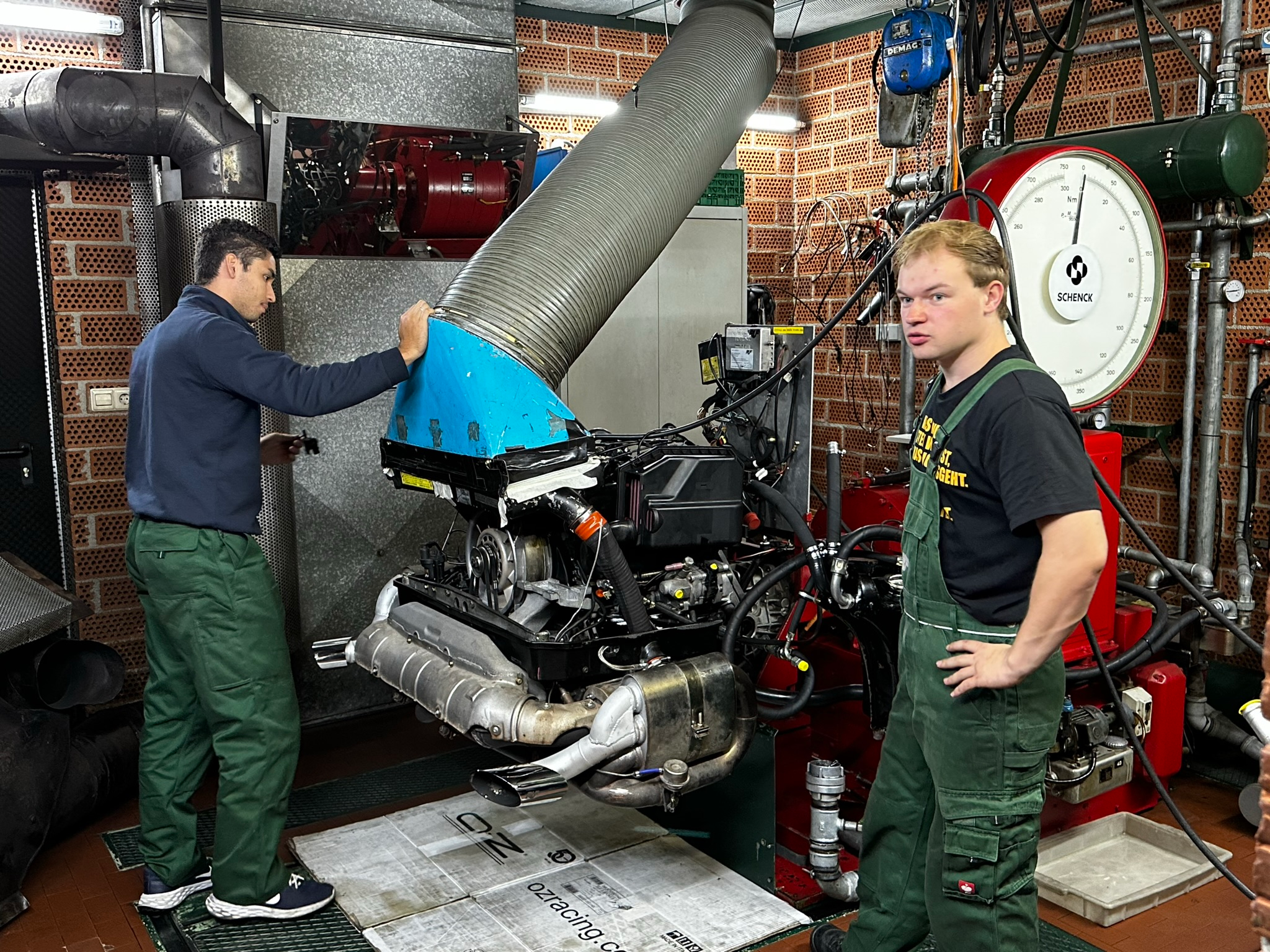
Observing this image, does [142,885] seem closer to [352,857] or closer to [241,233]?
[352,857]

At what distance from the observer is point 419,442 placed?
315cm

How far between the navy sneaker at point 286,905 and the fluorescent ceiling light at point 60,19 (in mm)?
3048

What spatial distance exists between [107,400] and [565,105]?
2.61 metres

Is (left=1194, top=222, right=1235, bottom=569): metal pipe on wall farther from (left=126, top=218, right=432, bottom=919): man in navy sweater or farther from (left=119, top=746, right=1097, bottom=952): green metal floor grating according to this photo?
(left=126, top=218, right=432, bottom=919): man in navy sweater

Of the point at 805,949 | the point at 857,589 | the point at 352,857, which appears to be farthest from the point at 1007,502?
the point at 352,857

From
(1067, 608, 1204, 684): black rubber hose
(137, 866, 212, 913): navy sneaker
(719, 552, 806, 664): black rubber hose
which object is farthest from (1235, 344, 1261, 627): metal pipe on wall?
(137, 866, 212, 913): navy sneaker

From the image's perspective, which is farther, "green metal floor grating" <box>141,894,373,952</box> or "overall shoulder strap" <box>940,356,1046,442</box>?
"green metal floor grating" <box>141,894,373,952</box>

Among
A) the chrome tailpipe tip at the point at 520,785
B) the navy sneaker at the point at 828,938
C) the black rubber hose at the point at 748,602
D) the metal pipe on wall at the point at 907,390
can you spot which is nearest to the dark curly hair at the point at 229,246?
the chrome tailpipe tip at the point at 520,785

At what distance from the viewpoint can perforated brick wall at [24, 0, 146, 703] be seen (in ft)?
13.7

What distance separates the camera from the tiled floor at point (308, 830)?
9.49 feet

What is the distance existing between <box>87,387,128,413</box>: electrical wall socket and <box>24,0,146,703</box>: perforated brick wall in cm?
2

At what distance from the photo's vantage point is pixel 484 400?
288cm

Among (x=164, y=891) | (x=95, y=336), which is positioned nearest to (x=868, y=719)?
(x=164, y=891)

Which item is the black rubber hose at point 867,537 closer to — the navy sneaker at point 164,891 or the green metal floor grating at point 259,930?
the green metal floor grating at point 259,930
